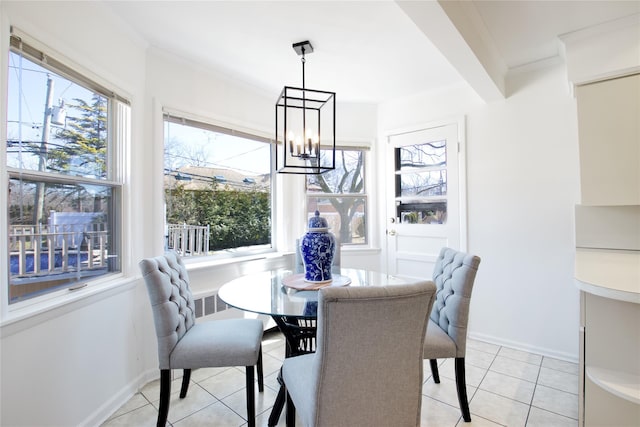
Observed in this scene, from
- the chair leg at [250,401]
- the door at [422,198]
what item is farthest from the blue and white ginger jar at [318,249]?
the door at [422,198]

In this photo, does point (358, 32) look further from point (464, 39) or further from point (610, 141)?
point (610, 141)

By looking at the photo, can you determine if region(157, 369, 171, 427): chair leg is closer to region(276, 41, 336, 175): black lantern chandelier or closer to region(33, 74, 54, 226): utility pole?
region(33, 74, 54, 226): utility pole

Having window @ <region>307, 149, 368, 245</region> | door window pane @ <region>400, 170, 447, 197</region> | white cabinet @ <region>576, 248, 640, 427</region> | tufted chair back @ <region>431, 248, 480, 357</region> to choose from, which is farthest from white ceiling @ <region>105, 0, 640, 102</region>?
white cabinet @ <region>576, 248, 640, 427</region>

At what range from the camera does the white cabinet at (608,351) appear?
49.6 inches

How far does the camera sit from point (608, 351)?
1330 millimetres

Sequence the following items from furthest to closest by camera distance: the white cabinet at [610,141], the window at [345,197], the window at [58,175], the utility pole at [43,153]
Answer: the window at [345,197] → the white cabinet at [610,141] → the utility pole at [43,153] → the window at [58,175]

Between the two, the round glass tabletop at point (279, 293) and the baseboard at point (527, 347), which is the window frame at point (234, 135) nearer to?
the round glass tabletop at point (279, 293)

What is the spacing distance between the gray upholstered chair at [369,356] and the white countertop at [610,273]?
69 cm

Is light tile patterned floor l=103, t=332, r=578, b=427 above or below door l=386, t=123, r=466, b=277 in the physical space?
below

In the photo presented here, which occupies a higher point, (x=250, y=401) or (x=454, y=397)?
(x=250, y=401)

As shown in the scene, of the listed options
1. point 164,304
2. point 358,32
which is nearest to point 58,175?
point 164,304

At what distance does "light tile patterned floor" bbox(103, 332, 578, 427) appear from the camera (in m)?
1.79

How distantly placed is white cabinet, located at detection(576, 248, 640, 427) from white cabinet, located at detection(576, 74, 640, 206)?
73 centimetres

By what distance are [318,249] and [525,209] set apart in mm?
1963
